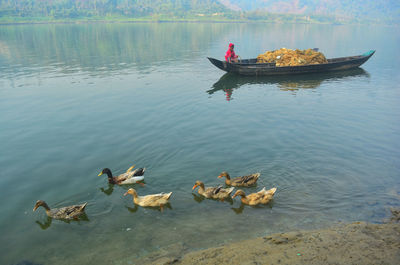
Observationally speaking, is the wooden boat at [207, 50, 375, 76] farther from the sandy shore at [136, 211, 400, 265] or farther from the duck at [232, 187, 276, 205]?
the sandy shore at [136, 211, 400, 265]

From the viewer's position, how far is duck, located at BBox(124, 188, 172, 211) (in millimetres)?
11938

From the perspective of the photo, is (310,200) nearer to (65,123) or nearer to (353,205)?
(353,205)

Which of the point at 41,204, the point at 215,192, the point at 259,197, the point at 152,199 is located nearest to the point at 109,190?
the point at 152,199

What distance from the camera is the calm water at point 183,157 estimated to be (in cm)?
1051

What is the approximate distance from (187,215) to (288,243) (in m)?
4.40

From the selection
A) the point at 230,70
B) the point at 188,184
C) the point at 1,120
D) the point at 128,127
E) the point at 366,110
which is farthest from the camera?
the point at 230,70

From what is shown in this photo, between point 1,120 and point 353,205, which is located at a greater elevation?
point 1,120

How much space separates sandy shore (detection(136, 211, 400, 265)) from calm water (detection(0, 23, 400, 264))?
0.80 meters

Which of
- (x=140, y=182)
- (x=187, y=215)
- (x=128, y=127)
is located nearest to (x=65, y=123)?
(x=128, y=127)

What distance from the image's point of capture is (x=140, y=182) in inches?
550

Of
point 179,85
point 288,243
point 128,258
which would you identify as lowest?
point 128,258

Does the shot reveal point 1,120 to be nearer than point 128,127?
No

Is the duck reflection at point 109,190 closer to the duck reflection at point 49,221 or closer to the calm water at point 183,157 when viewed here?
the calm water at point 183,157

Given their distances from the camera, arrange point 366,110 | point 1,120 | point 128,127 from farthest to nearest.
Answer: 1. point 366,110
2. point 1,120
3. point 128,127
